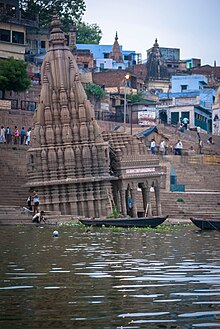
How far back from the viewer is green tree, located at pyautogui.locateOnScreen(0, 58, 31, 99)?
5138cm

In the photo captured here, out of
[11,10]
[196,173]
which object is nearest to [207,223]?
[196,173]

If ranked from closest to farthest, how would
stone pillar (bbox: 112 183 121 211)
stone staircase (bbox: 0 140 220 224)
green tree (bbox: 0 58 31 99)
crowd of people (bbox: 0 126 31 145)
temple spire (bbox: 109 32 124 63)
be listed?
stone staircase (bbox: 0 140 220 224) → stone pillar (bbox: 112 183 121 211) → crowd of people (bbox: 0 126 31 145) → green tree (bbox: 0 58 31 99) → temple spire (bbox: 109 32 124 63)

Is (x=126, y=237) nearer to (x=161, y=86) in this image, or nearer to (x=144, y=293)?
(x=144, y=293)

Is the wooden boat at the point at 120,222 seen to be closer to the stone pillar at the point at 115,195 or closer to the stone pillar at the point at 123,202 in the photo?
the stone pillar at the point at 123,202

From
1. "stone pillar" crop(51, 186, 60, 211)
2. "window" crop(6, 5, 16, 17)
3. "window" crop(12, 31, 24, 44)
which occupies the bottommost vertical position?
"stone pillar" crop(51, 186, 60, 211)

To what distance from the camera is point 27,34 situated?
220 feet

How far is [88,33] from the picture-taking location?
92625 mm

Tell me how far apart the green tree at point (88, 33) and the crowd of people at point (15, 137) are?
1645 inches

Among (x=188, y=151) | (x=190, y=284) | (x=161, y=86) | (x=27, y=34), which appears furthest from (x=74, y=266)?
(x=161, y=86)

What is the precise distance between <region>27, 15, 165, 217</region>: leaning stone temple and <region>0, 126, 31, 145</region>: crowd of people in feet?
22.9

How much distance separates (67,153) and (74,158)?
33cm

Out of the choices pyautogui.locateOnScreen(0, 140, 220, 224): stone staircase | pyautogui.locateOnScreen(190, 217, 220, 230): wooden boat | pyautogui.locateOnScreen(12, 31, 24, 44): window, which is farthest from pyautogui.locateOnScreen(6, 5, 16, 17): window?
pyautogui.locateOnScreen(190, 217, 220, 230): wooden boat

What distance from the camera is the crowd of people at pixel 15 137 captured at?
45.0 metres

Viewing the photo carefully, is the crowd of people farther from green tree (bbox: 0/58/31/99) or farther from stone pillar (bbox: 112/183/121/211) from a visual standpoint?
stone pillar (bbox: 112/183/121/211)
